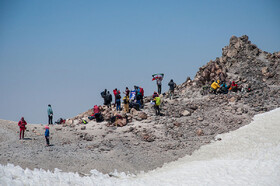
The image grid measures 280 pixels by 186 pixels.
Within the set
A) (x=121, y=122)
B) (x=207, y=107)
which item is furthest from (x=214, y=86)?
(x=121, y=122)

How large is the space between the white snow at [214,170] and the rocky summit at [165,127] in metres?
1.13

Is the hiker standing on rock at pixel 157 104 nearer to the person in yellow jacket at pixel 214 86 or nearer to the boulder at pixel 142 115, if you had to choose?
the boulder at pixel 142 115

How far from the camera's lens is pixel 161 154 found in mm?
18312

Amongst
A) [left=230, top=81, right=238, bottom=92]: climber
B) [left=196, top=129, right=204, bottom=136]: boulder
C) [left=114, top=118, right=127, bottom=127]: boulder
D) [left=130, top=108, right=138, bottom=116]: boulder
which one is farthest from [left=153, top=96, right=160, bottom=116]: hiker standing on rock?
[left=230, top=81, right=238, bottom=92]: climber

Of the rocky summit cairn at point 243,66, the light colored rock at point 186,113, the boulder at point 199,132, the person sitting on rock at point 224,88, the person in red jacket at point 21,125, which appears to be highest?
the rocky summit cairn at point 243,66

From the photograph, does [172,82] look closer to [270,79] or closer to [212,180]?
[270,79]

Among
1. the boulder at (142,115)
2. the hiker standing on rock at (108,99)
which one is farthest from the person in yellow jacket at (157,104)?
the hiker standing on rock at (108,99)

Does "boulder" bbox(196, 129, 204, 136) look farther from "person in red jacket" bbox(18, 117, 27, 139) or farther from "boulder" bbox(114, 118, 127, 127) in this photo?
"person in red jacket" bbox(18, 117, 27, 139)

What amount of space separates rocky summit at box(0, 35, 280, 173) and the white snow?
3.72ft

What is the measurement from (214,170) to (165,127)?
7.20 meters

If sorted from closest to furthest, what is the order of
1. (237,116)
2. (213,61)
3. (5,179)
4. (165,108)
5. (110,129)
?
(5,179) < (110,129) < (237,116) < (165,108) < (213,61)

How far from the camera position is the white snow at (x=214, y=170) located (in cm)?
1246

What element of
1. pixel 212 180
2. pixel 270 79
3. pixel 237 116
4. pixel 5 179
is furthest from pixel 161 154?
pixel 270 79

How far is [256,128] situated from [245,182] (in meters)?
8.03
